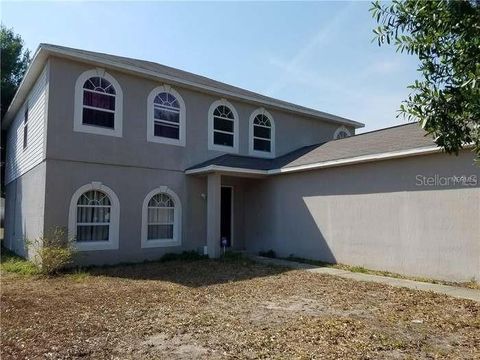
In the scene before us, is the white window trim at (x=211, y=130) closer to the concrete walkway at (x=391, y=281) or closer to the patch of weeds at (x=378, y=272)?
the concrete walkway at (x=391, y=281)

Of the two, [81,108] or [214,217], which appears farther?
[214,217]

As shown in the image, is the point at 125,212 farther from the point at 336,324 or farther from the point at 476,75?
the point at 476,75

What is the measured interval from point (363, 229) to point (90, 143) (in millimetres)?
8420

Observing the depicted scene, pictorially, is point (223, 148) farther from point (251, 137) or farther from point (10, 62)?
point (10, 62)

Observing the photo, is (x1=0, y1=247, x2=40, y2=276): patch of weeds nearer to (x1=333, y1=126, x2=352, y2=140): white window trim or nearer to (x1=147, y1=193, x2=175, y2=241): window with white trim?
(x1=147, y1=193, x2=175, y2=241): window with white trim

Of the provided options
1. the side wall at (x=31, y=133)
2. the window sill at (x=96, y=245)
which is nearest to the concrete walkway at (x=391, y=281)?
the window sill at (x=96, y=245)

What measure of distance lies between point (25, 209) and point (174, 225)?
534 centimetres

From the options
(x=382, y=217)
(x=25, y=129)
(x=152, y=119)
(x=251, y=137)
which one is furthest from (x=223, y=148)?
(x=25, y=129)

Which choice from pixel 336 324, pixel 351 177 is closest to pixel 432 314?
pixel 336 324

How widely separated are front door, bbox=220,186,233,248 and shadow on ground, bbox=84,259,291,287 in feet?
9.21

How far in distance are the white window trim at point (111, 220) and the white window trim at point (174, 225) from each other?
2.99 feet

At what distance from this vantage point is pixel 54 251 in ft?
33.6

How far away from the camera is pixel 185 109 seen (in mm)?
14086

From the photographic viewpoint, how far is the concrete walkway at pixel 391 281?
26.0 ft
